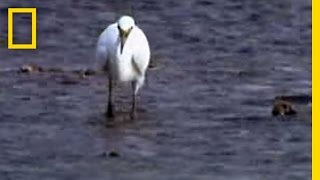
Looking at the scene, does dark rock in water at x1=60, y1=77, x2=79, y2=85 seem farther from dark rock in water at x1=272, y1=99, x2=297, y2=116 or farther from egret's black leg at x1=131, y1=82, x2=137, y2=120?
dark rock in water at x1=272, y1=99, x2=297, y2=116

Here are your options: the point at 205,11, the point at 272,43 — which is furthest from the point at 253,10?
the point at 272,43

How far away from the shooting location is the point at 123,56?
43.5 ft

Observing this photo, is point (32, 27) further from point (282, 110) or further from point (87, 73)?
point (282, 110)

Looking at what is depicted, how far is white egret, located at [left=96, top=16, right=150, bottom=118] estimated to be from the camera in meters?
13.2

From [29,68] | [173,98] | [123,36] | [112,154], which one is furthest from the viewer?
[29,68]

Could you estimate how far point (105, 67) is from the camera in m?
13.5

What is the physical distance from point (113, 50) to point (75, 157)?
200 cm

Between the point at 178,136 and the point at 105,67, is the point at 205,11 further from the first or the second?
the point at 178,136

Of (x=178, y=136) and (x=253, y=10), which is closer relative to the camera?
(x=178, y=136)

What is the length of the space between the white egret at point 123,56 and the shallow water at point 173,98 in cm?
25

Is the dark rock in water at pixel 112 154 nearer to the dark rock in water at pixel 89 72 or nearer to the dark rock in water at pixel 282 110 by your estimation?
the dark rock in water at pixel 282 110

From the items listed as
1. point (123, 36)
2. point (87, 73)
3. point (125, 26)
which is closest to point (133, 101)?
point (123, 36)

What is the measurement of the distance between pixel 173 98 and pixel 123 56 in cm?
72

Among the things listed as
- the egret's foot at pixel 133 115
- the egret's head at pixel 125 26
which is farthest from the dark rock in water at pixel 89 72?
the egret's head at pixel 125 26
